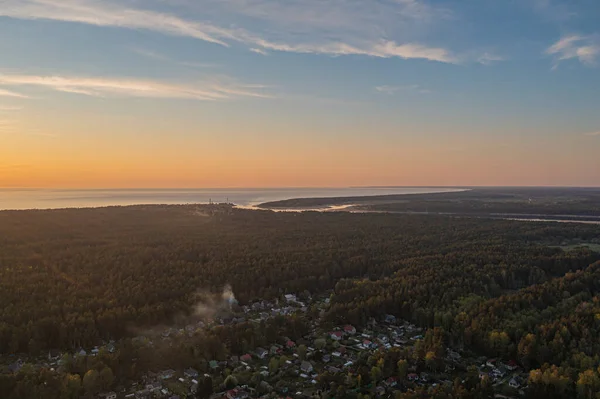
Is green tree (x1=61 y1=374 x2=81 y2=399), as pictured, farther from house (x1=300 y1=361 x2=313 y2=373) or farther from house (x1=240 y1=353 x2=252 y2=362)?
house (x1=300 y1=361 x2=313 y2=373)

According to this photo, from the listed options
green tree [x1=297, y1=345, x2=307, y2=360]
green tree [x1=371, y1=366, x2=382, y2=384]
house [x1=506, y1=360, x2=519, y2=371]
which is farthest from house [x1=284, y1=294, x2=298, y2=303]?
house [x1=506, y1=360, x2=519, y2=371]

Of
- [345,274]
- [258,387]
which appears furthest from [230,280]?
[258,387]

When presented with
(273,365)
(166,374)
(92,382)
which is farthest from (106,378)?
(273,365)

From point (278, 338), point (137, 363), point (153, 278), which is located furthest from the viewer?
point (153, 278)

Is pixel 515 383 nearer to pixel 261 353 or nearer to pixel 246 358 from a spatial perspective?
pixel 261 353

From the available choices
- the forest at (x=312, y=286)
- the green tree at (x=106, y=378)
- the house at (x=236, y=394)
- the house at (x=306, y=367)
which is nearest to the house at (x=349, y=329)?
the forest at (x=312, y=286)

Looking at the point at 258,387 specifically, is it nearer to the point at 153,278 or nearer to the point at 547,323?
the point at 547,323
